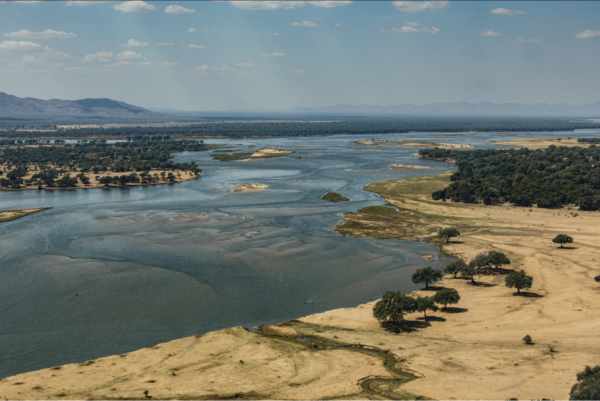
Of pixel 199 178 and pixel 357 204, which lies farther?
pixel 199 178

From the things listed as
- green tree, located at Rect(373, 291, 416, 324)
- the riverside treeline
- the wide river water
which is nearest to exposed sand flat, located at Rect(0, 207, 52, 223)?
the wide river water

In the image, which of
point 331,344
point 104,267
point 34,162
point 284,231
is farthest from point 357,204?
point 34,162

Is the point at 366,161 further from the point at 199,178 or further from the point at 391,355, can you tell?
the point at 391,355

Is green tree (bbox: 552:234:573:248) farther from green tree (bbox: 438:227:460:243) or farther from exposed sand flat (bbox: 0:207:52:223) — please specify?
exposed sand flat (bbox: 0:207:52:223)

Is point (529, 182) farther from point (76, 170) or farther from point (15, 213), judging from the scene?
point (76, 170)

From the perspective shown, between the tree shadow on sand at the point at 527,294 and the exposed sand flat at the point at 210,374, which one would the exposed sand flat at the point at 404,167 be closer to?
the tree shadow on sand at the point at 527,294

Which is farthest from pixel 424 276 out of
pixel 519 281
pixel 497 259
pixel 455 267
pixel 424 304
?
pixel 497 259
